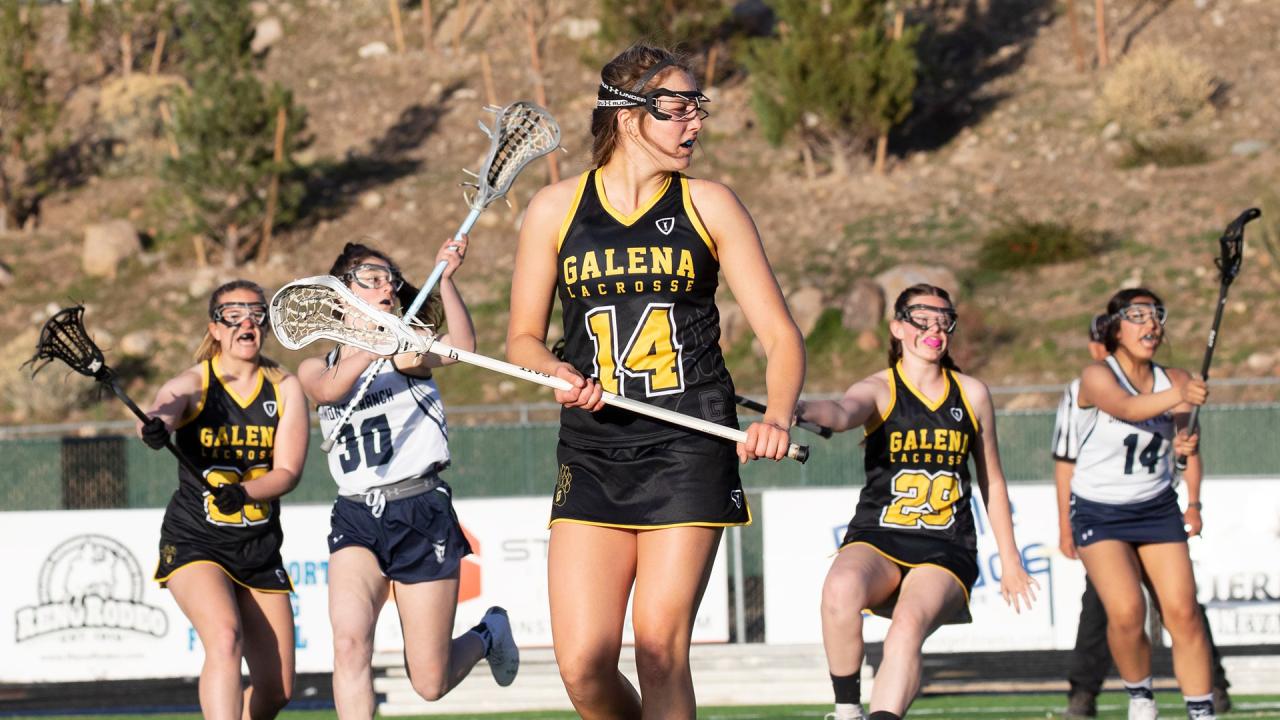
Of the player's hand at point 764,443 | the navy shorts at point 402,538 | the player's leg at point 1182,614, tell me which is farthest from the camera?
the player's leg at point 1182,614

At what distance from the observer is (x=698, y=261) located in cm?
451

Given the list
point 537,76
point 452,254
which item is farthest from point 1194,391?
point 537,76

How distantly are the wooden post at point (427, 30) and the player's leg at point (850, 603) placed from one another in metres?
31.4

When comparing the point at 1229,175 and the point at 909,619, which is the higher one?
the point at 1229,175

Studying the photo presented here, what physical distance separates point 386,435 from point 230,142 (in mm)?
24278

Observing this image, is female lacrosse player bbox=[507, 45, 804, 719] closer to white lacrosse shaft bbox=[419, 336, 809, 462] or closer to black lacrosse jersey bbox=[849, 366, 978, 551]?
white lacrosse shaft bbox=[419, 336, 809, 462]

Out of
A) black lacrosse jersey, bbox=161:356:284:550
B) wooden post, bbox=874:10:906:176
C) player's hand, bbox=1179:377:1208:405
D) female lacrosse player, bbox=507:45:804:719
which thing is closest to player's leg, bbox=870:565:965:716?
player's hand, bbox=1179:377:1208:405

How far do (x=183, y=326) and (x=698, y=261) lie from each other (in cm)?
2554

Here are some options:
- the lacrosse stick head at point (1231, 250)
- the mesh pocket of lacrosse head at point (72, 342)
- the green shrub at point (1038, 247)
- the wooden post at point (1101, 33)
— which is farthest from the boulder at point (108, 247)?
the lacrosse stick head at point (1231, 250)

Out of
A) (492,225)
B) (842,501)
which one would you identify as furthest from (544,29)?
(842,501)

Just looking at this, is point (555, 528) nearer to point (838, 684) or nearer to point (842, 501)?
point (838, 684)

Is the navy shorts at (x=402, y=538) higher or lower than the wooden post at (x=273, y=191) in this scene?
lower

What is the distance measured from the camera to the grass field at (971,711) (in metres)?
8.98

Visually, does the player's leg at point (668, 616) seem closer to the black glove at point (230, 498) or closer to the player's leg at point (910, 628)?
the player's leg at point (910, 628)
